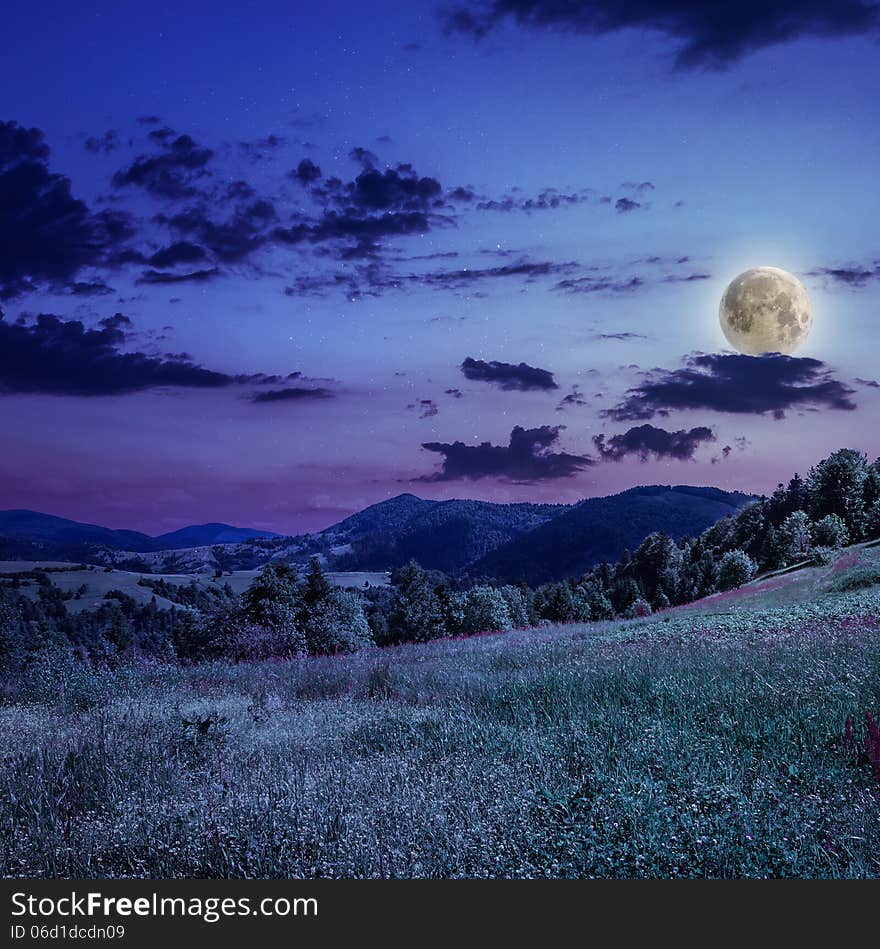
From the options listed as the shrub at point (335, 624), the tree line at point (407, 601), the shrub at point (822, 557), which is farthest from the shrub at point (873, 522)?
the shrub at point (335, 624)

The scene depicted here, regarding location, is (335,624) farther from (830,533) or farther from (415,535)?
(415,535)

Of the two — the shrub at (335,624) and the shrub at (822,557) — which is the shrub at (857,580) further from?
the shrub at (335,624)

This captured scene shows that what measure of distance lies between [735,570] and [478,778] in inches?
2312

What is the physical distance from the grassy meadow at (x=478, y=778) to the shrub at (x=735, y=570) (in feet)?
169

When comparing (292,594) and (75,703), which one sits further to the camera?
(292,594)

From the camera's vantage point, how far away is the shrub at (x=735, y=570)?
5769cm

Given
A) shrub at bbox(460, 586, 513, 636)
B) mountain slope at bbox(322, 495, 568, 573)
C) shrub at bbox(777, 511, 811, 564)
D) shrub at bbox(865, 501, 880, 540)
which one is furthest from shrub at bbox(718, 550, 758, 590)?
mountain slope at bbox(322, 495, 568, 573)

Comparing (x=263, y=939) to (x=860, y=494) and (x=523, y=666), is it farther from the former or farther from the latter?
(x=860, y=494)

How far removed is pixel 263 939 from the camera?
3605 mm

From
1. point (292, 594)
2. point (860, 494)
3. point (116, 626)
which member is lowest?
point (116, 626)

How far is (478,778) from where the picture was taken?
5.13 metres

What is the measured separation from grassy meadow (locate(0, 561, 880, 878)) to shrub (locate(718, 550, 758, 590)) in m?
51.5

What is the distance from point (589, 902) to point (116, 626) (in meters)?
63.2

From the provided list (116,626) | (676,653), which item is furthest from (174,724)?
(116,626)
